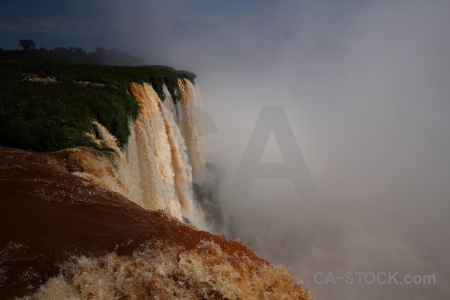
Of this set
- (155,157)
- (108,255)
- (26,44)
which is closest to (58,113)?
(155,157)

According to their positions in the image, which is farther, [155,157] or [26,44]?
[26,44]

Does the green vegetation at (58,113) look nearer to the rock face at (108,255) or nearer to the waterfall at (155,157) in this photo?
the waterfall at (155,157)

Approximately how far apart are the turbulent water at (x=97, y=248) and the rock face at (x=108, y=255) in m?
0.01

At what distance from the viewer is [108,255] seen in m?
4.68

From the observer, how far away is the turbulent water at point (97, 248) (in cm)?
411

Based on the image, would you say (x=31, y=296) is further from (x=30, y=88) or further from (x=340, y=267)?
(x=340, y=267)

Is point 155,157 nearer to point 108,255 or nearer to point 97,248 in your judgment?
point 97,248

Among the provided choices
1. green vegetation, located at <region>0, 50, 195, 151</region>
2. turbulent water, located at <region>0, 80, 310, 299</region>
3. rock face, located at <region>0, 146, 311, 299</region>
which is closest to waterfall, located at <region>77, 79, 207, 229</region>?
green vegetation, located at <region>0, 50, 195, 151</region>

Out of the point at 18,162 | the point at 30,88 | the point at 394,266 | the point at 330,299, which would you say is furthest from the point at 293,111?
the point at 18,162

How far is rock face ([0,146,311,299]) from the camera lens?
4074 mm

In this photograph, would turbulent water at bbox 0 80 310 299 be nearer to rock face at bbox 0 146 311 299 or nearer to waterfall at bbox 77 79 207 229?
rock face at bbox 0 146 311 299

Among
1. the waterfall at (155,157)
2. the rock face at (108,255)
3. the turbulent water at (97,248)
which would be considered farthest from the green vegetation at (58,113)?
the rock face at (108,255)

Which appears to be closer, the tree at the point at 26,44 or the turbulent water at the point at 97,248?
the turbulent water at the point at 97,248

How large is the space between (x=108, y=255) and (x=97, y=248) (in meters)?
0.30
